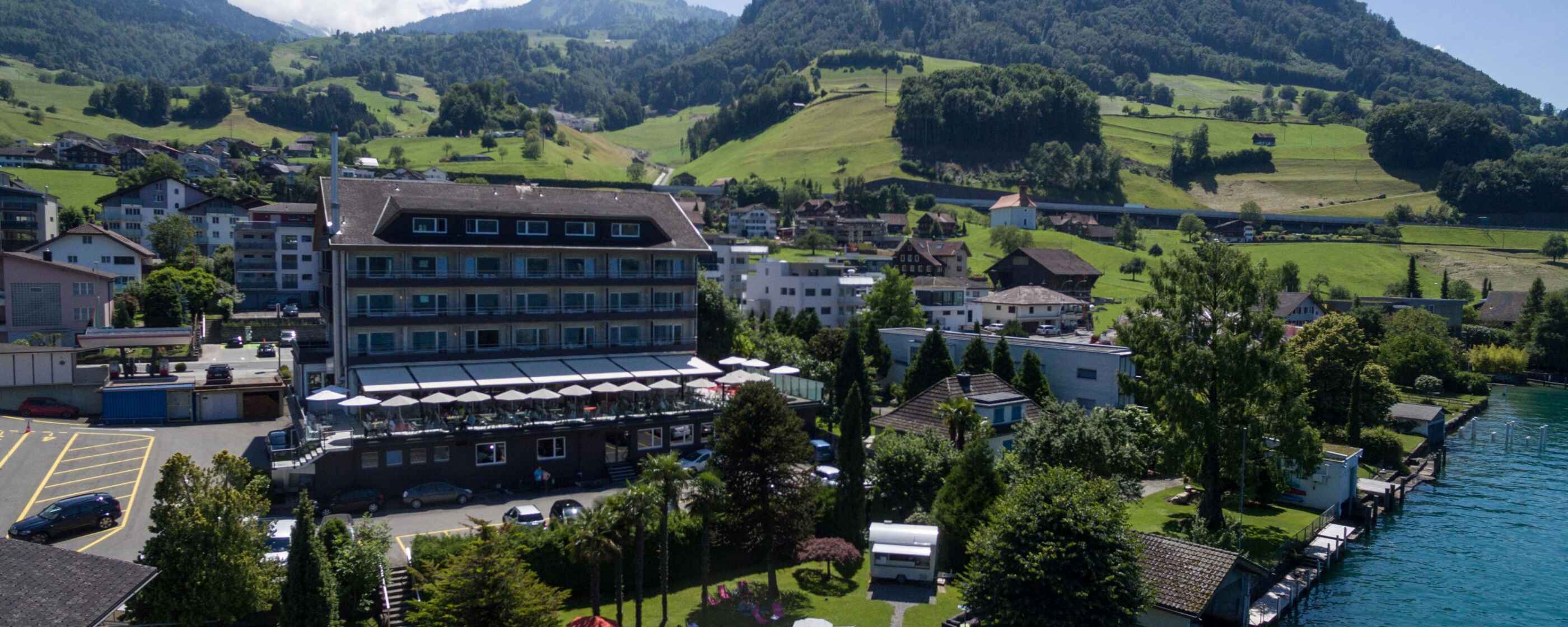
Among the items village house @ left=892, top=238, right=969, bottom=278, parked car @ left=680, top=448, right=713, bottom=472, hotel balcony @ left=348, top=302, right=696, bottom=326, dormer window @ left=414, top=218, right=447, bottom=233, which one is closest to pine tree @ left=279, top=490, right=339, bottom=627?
parked car @ left=680, top=448, right=713, bottom=472

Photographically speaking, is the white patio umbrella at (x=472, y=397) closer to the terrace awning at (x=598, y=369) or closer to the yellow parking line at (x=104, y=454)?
the terrace awning at (x=598, y=369)

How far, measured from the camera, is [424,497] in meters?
43.0

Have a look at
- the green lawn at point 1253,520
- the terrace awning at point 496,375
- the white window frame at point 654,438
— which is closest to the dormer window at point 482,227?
the terrace awning at point 496,375

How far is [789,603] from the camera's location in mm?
34406

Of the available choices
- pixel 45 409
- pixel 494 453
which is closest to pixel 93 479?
pixel 45 409

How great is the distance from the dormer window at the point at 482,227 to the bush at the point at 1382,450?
5607 centimetres

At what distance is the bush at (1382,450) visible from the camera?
6222cm

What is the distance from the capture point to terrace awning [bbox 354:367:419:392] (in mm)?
46344

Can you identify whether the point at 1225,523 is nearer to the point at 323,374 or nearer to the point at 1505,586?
the point at 1505,586

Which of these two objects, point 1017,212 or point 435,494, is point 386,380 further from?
point 1017,212

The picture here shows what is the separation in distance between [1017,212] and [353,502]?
450ft

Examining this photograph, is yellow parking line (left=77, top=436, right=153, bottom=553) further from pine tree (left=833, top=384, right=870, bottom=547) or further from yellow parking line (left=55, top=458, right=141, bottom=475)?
pine tree (left=833, top=384, right=870, bottom=547)

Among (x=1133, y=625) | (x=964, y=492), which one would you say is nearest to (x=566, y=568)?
(x=964, y=492)

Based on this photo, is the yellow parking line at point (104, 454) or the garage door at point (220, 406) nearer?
the yellow parking line at point (104, 454)
